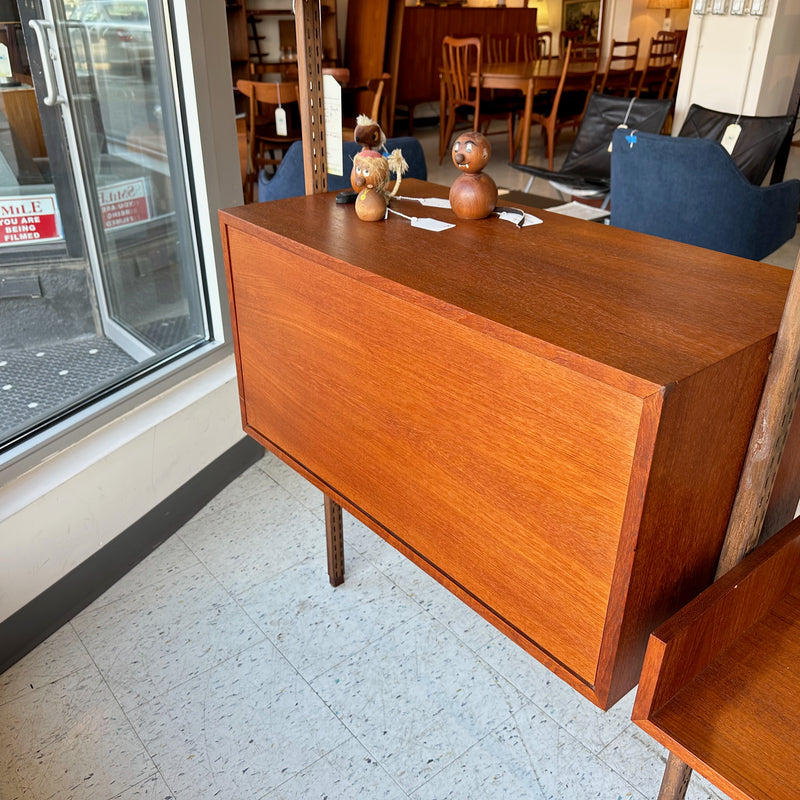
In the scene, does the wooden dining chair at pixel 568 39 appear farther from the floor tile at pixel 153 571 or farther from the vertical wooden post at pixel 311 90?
the floor tile at pixel 153 571

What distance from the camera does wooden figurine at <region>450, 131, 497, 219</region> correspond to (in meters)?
1.13

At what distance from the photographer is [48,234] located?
178 cm

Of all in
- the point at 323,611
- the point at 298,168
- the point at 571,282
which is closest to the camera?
the point at 571,282

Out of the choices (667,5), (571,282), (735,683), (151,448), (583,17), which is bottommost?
(151,448)

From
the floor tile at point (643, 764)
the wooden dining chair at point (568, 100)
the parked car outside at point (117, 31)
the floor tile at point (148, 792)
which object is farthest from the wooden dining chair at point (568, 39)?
the floor tile at point (148, 792)

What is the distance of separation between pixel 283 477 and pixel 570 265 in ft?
4.60

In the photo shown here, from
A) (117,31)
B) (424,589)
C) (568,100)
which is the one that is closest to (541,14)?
(568,100)

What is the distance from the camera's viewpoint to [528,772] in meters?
1.31

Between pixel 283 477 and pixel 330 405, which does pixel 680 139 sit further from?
pixel 330 405

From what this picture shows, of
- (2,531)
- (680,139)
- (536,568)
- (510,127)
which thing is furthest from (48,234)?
(510,127)

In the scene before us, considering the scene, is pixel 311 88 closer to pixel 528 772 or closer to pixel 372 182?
pixel 372 182

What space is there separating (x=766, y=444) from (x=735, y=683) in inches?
10.5

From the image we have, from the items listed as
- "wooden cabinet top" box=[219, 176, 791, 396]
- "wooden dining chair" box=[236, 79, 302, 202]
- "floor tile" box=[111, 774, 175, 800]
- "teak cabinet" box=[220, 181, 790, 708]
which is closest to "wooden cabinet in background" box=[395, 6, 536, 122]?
"wooden dining chair" box=[236, 79, 302, 202]

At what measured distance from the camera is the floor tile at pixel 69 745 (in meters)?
1.29
